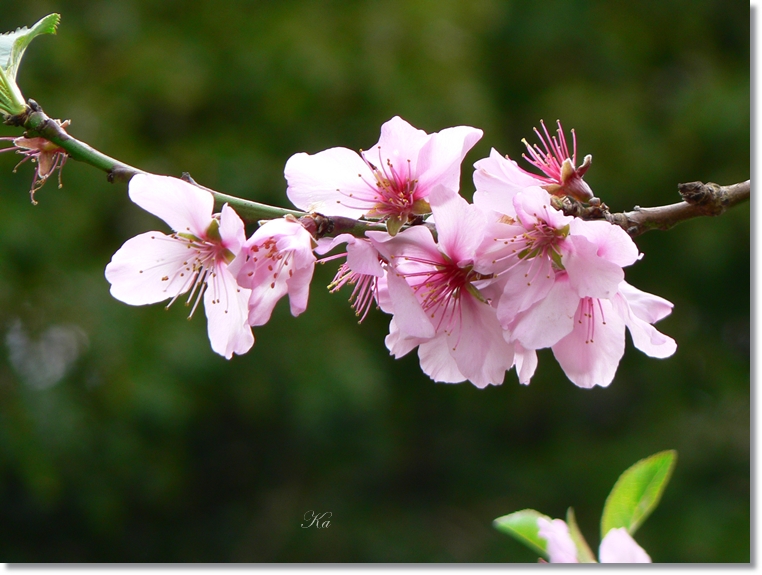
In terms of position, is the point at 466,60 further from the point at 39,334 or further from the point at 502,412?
the point at 39,334

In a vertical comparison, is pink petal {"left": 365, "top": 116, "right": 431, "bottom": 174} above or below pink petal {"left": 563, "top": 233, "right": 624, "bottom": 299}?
above

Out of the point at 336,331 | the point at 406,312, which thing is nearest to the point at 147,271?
the point at 406,312

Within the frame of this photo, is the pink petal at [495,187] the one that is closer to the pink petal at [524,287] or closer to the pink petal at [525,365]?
the pink petal at [524,287]

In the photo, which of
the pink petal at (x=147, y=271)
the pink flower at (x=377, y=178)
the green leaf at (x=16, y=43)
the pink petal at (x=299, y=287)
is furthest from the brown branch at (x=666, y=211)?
the green leaf at (x=16, y=43)

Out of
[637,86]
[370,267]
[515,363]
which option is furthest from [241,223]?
[637,86]

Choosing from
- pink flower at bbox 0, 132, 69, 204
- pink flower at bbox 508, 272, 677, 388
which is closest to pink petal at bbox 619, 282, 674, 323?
pink flower at bbox 508, 272, 677, 388

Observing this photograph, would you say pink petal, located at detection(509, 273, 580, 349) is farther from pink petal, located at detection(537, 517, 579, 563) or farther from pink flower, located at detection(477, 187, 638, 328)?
pink petal, located at detection(537, 517, 579, 563)

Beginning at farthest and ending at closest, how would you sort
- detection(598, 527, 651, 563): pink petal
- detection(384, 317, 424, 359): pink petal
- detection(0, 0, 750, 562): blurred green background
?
detection(0, 0, 750, 562): blurred green background
detection(384, 317, 424, 359): pink petal
detection(598, 527, 651, 563): pink petal
